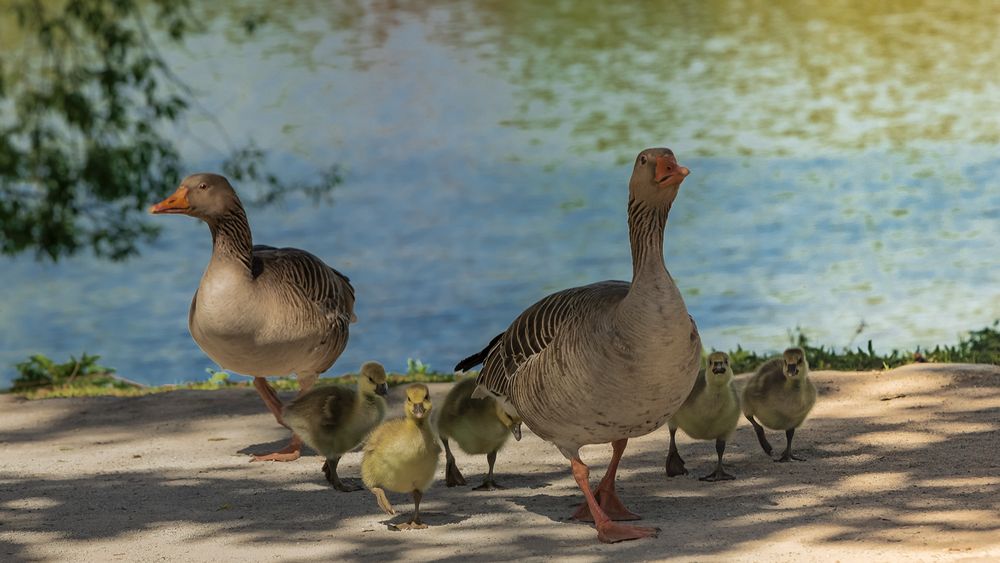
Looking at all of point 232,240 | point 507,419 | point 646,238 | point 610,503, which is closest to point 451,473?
point 507,419

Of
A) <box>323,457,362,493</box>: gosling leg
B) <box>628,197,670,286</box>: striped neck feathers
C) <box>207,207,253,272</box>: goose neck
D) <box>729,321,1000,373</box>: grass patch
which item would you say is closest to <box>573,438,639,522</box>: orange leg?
<box>628,197,670,286</box>: striped neck feathers

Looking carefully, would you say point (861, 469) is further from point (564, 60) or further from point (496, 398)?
point (564, 60)

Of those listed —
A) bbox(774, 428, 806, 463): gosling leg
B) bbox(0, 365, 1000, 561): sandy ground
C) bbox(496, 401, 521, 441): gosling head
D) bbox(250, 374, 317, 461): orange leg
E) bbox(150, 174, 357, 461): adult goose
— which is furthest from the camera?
bbox(250, 374, 317, 461): orange leg

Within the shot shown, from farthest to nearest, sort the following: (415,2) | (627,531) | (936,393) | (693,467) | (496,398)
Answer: (415,2) → (936,393) → (693,467) → (496,398) → (627,531)

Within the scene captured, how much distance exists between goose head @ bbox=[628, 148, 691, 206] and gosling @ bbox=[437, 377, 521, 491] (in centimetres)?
180

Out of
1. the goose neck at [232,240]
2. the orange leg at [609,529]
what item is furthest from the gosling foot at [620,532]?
the goose neck at [232,240]

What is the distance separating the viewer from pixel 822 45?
35562 millimetres

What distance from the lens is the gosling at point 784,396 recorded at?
26.7ft

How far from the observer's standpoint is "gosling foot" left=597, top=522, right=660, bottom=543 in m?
6.76

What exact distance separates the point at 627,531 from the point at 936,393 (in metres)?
3.67

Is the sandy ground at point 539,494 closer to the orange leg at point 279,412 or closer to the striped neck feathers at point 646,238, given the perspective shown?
the orange leg at point 279,412

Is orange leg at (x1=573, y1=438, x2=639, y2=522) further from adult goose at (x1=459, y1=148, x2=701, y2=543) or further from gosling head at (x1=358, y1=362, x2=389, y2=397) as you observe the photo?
gosling head at (x1=358, y1=362, x2=389, y2=397)

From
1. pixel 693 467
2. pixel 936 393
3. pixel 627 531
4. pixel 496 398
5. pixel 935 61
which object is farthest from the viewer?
pixel 935 61

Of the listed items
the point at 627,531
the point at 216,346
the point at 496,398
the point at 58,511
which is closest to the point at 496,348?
the point at 496,398
